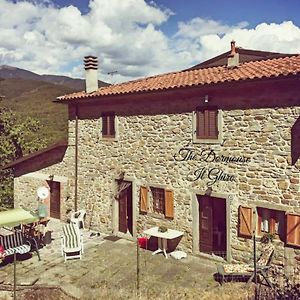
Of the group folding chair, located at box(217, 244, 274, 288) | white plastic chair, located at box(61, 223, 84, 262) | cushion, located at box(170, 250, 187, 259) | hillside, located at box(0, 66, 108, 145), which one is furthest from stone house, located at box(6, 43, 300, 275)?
hillside, located at box(0, 66, 108, 145)

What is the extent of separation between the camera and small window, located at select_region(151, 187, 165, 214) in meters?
12.7

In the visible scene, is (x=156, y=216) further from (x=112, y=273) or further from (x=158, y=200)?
(x=112, y=273)

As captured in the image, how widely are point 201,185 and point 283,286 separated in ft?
12.6

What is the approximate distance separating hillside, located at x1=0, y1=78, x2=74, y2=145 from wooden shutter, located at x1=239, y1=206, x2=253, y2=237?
23.9 metres

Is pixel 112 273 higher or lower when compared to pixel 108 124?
lower

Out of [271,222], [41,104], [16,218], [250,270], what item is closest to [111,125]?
[16,218]

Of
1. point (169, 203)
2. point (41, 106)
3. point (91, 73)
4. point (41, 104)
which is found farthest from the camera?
point (41, 104)

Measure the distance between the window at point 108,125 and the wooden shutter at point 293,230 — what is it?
24.9ft

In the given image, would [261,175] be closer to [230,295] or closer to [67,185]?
[230,295]

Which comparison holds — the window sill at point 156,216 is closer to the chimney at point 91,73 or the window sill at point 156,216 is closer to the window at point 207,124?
the window at point 207,124

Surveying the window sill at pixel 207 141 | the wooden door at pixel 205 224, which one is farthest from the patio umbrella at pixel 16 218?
the window sill at pixel 207 141

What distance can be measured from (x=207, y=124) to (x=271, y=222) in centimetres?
361

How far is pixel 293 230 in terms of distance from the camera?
9.56 m

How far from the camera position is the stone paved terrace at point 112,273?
949cm
